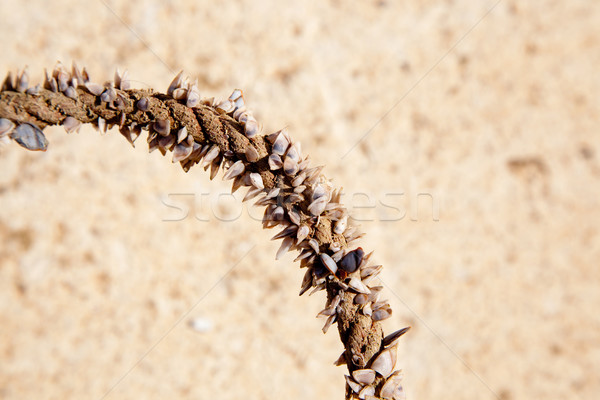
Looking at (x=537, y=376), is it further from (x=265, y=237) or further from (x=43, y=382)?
(x=43, y=382)

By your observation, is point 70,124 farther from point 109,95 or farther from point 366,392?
point 366,392

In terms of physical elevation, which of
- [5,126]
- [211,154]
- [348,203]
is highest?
[348,203]

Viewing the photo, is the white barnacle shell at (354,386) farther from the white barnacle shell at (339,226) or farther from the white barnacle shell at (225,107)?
the white barnacle shell at (225,107)

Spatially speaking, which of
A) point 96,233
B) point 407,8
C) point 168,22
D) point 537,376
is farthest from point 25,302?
point 537,376

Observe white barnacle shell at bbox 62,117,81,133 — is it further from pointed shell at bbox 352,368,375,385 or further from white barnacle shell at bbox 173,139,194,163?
pointed shell at bbox 352,368,375,385

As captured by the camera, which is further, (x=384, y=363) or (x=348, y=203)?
(x=348, y=203)

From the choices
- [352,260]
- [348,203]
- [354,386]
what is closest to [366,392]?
[354,386]

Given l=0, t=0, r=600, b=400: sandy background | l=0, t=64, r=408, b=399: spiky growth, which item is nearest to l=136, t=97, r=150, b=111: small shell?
l=0, t=64, r=408, b=399: spiky growth
